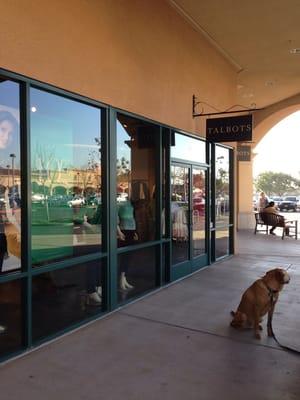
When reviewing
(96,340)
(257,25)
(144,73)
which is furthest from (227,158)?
(96,340)

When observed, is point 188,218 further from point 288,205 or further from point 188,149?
point 288,205

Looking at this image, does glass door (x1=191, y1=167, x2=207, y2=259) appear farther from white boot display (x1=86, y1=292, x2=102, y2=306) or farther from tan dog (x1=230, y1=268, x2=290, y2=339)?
tan dog (x1=230, y1=268, x2=290, y2=339)

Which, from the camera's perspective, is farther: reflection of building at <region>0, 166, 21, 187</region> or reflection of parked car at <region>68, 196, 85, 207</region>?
reflection of parked car at <region>68, 196, 85, 207</region>

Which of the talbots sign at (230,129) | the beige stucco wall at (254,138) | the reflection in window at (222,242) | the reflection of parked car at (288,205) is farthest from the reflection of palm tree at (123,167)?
the reflection of parked car at (288,205)

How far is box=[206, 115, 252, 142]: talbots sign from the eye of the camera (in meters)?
7.71

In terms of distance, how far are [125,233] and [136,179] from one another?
0.97m

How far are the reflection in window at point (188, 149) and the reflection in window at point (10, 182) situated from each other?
355cm

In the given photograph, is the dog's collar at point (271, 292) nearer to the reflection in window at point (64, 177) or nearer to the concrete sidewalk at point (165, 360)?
the concrete sidewalk at point (165, 360)

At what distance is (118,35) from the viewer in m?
5.74

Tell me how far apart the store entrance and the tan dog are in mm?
2612

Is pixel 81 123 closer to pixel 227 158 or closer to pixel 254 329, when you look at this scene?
pixel 254 329

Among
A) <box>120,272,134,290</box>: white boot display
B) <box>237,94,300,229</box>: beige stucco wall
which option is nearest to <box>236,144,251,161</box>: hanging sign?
<box>237,94,300,229</box>: beige stucco wall

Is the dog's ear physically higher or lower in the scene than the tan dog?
higher

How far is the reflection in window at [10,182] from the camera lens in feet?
13.9
